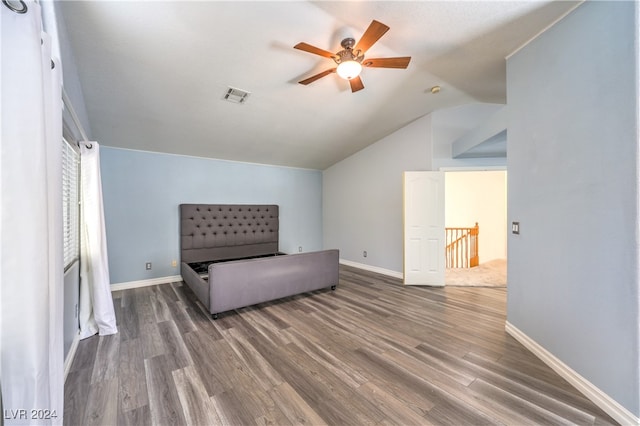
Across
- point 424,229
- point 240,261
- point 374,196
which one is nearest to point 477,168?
point 424,229

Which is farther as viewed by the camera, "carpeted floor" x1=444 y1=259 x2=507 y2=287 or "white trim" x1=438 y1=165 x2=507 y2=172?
"carpeted floor" x1=444 y1=259 x2=507 y2=287

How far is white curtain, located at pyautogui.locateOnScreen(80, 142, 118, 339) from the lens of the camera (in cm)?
243

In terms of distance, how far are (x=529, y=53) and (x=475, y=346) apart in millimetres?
2759

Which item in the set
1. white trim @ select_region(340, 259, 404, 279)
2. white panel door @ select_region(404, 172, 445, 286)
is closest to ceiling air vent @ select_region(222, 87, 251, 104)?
white panel door @ select_region(404, 172, 445, 286)

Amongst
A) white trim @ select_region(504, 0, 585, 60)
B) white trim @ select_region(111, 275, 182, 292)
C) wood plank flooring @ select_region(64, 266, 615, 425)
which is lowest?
wood plank flooring @ select_region(64, 266, 615, 425)

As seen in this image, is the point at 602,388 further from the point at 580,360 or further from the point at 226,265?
the point at 226,265

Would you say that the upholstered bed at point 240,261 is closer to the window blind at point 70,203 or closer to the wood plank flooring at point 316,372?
the wood plank flooring at point 316,372

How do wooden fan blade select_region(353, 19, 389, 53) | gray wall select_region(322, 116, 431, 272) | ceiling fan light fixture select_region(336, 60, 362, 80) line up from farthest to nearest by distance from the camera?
gray wall select_region(322, 116, 431, 272), ceiling fan light fixture select_region(336, 60, 362, 80), wooden fan blade select_region(353, 19, 389, 53)

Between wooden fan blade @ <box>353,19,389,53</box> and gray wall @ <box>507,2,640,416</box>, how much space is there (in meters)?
1.46

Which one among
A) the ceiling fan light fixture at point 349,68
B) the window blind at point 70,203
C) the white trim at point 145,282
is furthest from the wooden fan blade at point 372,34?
the white trim at point 145,282

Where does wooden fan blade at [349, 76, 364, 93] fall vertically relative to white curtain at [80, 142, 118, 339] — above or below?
above

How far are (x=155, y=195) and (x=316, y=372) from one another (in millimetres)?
3826

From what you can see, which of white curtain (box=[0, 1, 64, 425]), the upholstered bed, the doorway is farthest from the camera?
the doorway

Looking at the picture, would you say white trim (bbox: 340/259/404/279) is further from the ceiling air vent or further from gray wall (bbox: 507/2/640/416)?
the ceiling air vent
